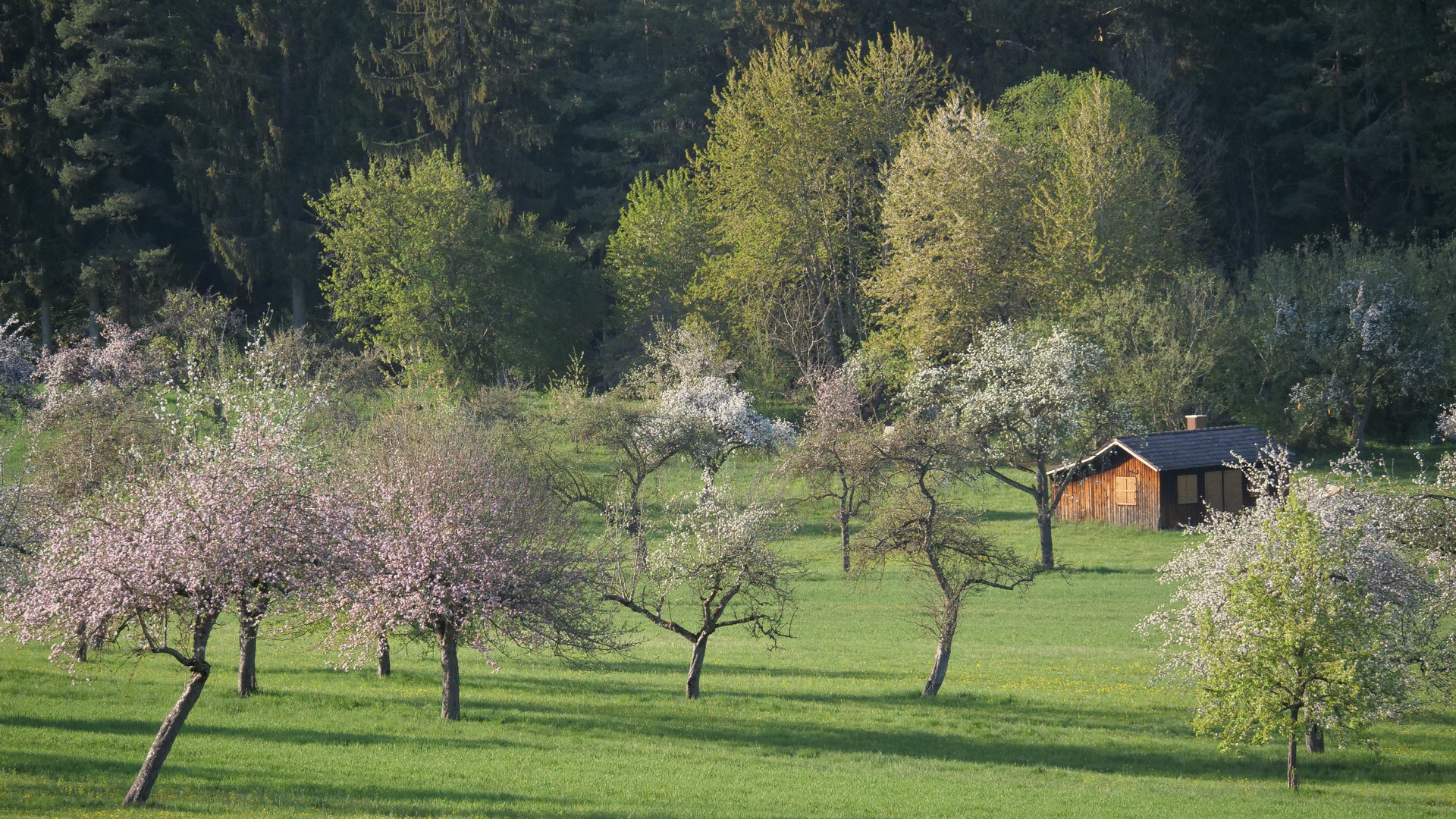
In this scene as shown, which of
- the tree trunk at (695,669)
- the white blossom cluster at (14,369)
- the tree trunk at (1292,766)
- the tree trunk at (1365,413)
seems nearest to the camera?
the tree trunk at (1292,766)

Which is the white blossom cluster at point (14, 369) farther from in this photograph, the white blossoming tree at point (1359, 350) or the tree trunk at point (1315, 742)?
the white blossoming tree at point (1359, 350)

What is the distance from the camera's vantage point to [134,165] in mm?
80625

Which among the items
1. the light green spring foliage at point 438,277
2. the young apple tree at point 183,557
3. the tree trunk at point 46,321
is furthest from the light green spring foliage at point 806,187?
the young apple tree at point 183,557

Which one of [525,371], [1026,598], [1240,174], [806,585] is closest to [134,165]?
[525,371]

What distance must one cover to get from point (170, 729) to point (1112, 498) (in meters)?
43.5

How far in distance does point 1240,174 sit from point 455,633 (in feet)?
224

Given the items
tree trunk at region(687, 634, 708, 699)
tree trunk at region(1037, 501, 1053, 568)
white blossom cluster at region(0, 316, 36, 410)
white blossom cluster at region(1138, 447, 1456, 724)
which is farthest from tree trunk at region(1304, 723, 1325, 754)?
white blossom cluster at region(0, 316, 36, 410)

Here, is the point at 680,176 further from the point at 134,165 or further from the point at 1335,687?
the point at 1335,687

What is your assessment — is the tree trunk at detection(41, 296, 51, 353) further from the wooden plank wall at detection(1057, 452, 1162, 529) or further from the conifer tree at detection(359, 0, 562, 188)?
the wooden plank wall at detection(1057, 452, 1162, 529)

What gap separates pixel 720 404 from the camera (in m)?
59.2

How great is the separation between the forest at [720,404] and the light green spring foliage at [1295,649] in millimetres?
95

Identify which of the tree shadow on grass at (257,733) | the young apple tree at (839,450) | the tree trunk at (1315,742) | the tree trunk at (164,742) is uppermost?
the young apple tree at (839,450)

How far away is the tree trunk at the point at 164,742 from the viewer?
20297mm

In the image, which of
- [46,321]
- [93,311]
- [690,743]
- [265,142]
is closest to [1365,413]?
[690,743]
